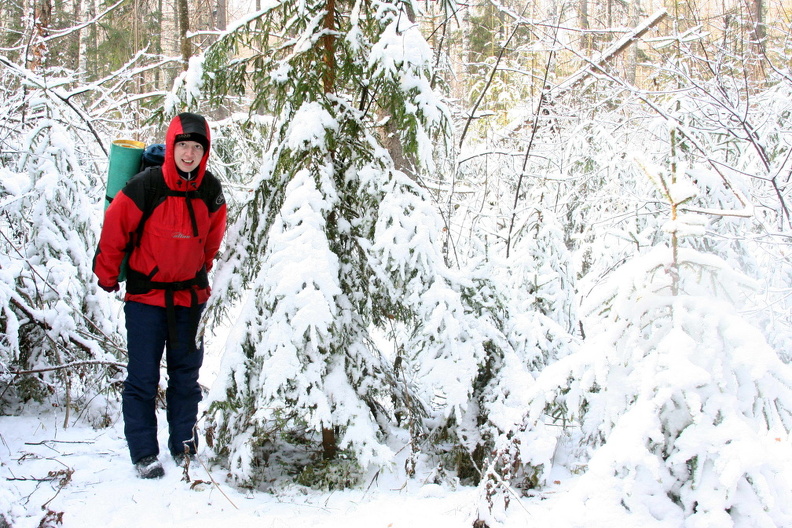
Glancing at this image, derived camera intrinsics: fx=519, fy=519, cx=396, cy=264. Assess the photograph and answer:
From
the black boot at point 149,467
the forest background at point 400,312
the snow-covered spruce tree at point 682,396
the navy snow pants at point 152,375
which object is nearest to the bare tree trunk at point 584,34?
the forest background at point 400,312

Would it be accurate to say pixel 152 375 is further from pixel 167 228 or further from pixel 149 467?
pixel 167 228

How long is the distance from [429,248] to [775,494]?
1911 mm

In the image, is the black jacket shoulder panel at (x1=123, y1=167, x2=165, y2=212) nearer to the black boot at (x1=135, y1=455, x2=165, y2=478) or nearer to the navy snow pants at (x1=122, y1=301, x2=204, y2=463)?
the navy snow pants at (x1=122, y1=301, x2=204, y2=463)

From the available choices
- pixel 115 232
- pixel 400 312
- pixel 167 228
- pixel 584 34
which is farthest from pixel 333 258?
pixel 584 34

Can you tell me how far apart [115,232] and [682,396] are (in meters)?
2.89

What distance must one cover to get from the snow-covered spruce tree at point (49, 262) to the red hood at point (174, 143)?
1.37 metres

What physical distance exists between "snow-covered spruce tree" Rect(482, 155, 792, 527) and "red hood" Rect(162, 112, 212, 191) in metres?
2.37

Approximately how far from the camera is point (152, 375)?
3137 millimetres

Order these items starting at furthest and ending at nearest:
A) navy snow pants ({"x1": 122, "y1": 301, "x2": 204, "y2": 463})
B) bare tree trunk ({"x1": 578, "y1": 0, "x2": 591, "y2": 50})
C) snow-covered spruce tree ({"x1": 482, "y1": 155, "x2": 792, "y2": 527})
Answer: bare tree trunk ({"x1": 578, "y1": 0, "x2": 591, "y2": 50})
navy snow pants ({"x1": 122, "y1": 301, "x2": 204, "y2": 463})
snow-covered spruce tree ({"x1": 482, "y1": 155, "x2": 792, "y2": 527})

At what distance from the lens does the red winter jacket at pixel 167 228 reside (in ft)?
9.76

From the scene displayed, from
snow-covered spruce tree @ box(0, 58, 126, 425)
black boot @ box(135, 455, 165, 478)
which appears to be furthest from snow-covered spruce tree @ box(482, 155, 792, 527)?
snow-covered spruce tree @ box(0, 58, 126, 425)

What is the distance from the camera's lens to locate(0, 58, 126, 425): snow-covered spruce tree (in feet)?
12.3

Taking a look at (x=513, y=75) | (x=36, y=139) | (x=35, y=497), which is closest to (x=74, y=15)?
(x=513, y=75)

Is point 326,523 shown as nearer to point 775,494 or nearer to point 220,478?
point 220,478
